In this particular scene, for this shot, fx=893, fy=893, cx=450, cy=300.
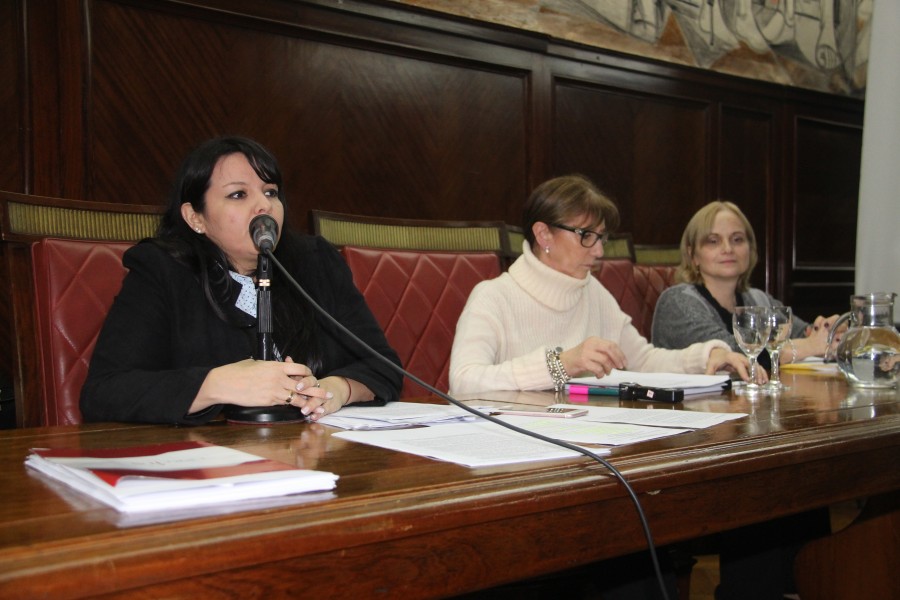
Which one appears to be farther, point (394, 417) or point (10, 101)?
point (10, 101)

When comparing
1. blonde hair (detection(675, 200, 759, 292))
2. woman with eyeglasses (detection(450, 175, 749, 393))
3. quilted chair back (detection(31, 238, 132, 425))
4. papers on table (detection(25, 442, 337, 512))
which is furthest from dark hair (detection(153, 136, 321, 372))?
blonde hair (detection(675, 200, 759, 292))

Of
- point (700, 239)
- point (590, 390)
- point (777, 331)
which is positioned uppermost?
point (700, 239)

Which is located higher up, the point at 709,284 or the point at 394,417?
the point at 709,284

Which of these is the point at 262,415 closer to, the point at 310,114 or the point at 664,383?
the point at 664,383

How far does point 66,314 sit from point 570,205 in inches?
A: 55.6

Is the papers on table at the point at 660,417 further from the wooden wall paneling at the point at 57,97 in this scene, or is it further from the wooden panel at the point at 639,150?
the wooden panel at the point at 639,150

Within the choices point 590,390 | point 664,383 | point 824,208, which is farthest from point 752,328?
point 824,208

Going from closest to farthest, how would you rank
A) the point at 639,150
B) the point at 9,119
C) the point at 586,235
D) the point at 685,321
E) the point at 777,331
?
the point at 777,331 < the point at 586,235 < the point at 9,119 < the point at 685,321 < the point at 639,150

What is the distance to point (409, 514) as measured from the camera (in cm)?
86

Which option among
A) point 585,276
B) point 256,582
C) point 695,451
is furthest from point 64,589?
point 585,276

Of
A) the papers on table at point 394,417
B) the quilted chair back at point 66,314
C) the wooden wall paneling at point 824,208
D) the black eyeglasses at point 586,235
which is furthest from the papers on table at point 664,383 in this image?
the wooden wall paneling at point 824,208

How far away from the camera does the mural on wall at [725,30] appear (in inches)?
162

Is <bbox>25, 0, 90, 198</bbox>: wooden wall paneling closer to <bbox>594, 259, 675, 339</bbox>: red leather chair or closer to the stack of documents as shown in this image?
<bbox>594, 259, 675, 339</bbox>: red leather chair

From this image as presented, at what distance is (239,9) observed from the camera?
3258mm
